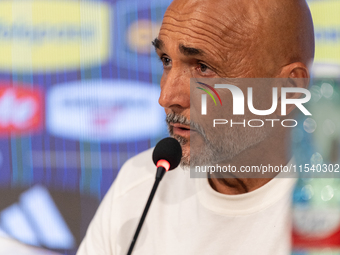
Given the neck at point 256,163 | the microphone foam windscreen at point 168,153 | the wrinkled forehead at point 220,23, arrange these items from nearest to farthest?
the microphone foam windscreen at point 168,153 → the wrinkled forehead at point 220,23 → the neck at point 256,163

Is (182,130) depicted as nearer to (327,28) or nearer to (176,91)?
(176,91)

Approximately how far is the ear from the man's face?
10 centimetres

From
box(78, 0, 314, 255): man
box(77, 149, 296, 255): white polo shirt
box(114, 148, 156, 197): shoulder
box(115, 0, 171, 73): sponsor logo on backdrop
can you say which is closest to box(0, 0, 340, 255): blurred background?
box(115, 0, 171, 73): sponsor logo on backdrop

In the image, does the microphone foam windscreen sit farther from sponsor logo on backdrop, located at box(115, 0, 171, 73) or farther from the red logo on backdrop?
the red logo on backdrop

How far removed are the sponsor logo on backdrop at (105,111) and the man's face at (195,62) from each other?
1.66 feet

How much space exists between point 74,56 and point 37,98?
252 mm

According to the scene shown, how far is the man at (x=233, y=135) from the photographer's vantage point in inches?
41.1

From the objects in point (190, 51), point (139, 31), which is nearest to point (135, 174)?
point (190, 51)

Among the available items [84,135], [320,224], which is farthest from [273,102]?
[84,135]

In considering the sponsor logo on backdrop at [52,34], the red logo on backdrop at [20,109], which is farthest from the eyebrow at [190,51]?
the red logo on backdrop at [20,109]

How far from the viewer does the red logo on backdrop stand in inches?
67.1

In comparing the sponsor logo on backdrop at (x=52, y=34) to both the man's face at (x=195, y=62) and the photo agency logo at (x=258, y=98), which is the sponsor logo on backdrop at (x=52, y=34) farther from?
A: the photo agency logo at (x=258, y=98)

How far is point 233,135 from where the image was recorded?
3.73ft

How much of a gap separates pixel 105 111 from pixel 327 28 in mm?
929
